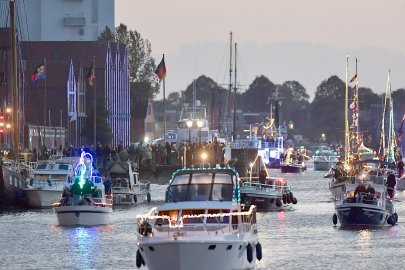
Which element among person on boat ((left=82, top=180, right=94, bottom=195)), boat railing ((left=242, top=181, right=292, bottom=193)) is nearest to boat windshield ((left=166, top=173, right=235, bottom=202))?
person on boat ((left=82, top=180, right=94, bottom=195))

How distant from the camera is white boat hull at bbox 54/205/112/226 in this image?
82.2 metres

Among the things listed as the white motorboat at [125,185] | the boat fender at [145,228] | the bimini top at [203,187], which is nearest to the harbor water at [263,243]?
the bimini top at [203,187]

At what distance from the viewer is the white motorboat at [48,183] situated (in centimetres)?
10056

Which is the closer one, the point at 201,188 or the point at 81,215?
the point at 201,188

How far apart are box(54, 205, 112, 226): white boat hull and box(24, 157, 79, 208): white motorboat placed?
54.9 ft

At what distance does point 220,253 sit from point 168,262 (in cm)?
176

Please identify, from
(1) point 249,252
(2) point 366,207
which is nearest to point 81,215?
(2) point 366,207

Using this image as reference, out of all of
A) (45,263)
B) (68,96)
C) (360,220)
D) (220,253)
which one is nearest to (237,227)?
(220,253)

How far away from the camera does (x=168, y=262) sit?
52969 mm

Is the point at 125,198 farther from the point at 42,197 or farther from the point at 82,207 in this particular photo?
the point at 82,207

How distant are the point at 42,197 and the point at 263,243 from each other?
30.2m

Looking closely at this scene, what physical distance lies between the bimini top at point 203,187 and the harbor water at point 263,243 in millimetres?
3703

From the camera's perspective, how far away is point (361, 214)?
77.4m

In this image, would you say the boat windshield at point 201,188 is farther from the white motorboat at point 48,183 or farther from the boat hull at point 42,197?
the boat hull at point 42,197
